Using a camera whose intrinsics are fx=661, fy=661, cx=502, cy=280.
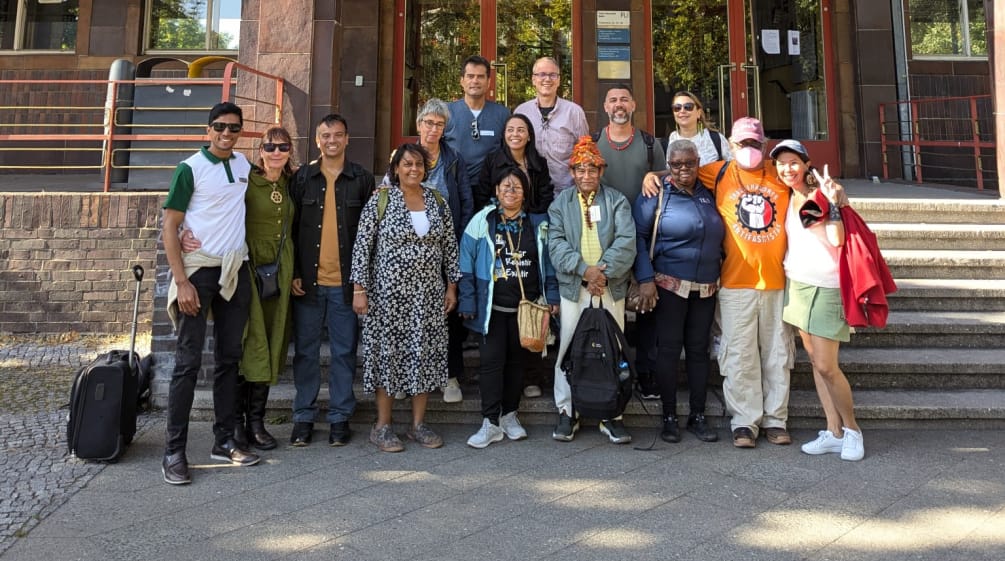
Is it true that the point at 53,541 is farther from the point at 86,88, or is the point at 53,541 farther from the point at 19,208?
the point at 86,88

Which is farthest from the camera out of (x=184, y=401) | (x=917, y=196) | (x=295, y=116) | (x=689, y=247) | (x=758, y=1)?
(x=758, y=1)

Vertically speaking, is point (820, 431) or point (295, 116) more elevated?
point (295, 116)

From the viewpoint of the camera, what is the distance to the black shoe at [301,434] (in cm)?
429

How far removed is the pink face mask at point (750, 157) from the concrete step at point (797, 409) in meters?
1.67

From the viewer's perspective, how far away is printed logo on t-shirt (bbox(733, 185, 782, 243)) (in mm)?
4207

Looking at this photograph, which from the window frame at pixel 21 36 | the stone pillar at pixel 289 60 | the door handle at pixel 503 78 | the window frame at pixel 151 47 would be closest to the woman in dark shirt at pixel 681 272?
the stone pillar at pixel 289 60

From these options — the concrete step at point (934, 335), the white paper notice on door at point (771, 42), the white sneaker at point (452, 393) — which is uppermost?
the white paper notice on door at point (771, 42)

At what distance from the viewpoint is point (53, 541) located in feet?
9.95

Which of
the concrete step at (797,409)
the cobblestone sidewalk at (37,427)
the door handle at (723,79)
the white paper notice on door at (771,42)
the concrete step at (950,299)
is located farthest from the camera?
the white paper notice on door at (771,42)

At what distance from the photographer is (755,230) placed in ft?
13.9

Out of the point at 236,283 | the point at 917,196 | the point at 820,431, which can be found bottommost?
the point at 820,431

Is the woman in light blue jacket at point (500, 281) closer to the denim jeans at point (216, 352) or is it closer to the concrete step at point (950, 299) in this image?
the denim jeans at point (216, 352)

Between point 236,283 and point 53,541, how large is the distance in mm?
1562

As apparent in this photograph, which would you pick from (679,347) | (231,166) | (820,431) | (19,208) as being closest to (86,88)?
(19,208)
